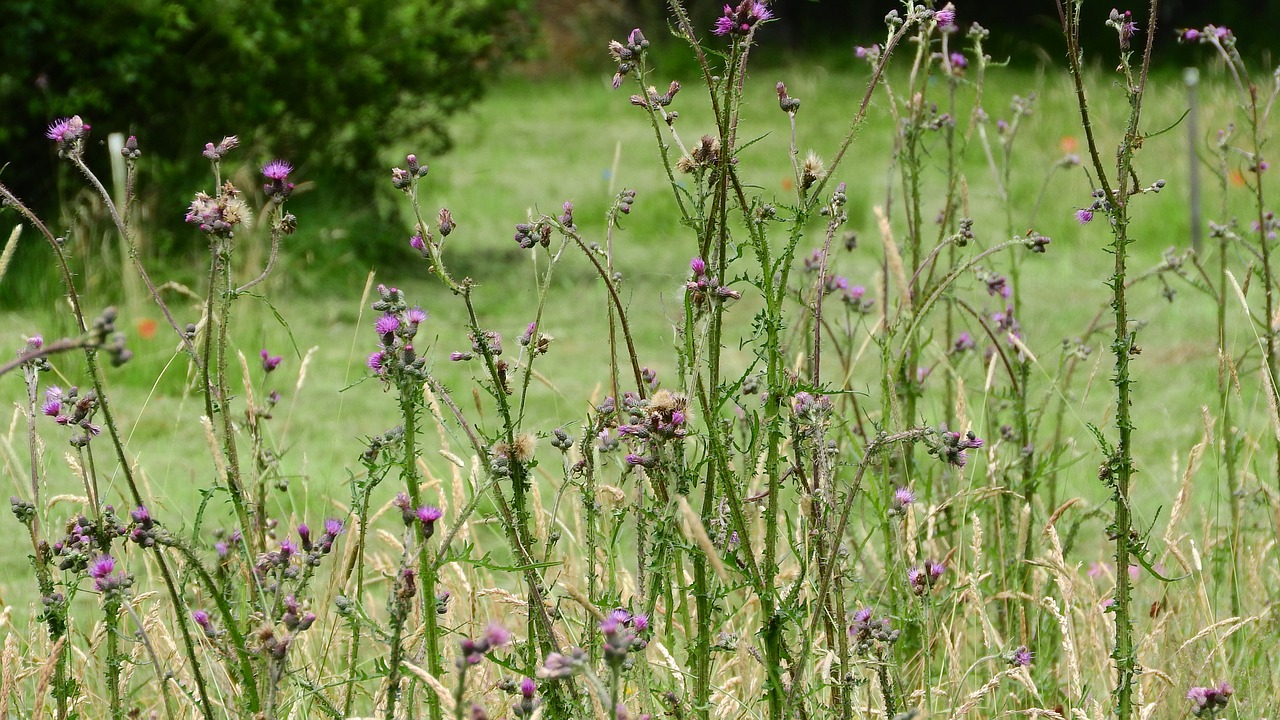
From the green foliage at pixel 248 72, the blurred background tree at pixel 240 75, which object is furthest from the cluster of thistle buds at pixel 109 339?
the blurred background tree at pixel 240 75

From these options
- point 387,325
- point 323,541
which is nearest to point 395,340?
point 387,325

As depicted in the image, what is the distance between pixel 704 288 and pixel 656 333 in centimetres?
394

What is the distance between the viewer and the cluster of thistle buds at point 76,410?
1559 millimetres

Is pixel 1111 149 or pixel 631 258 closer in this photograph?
pixel 631 258

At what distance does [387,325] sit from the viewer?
4.32 feet

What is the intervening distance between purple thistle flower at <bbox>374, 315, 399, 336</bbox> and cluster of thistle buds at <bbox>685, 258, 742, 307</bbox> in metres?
0.31

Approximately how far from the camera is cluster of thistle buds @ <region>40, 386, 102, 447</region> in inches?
61.4

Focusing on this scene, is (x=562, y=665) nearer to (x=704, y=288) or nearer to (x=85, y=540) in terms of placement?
(x=704, y=288)

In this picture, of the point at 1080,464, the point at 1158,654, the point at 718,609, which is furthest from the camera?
the point at 1080,464

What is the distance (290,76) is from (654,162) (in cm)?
346

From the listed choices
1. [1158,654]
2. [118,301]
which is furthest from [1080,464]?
[118,301]

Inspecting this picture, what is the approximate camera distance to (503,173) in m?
8.59

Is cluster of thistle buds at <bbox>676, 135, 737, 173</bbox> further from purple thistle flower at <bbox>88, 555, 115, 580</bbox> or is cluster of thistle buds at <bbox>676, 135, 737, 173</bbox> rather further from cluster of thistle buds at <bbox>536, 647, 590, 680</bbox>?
purple thistle flower at <bbox>88, 555, 115, 580</bbox>

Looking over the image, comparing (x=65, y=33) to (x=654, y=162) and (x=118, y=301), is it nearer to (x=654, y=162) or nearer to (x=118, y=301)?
(x=118, y=301)
